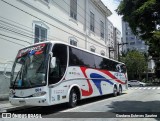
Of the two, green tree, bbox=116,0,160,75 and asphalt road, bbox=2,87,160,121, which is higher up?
green tree, bbox=116,0,160,75

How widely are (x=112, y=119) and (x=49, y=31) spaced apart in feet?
45.3

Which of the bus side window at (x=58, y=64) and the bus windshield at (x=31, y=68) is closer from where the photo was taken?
the bus windshield at (x=31, y=68)

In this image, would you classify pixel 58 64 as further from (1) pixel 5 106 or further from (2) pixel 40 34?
(2) pixel 40 34

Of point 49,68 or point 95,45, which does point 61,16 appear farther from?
point 49,68

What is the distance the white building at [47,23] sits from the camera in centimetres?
1769

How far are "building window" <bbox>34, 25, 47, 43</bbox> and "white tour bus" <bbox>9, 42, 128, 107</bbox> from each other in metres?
6.05

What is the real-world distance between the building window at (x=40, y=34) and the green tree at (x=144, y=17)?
9093 millimetres

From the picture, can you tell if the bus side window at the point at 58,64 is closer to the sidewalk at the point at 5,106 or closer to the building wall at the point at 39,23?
the sidewalk at the point at 5,106

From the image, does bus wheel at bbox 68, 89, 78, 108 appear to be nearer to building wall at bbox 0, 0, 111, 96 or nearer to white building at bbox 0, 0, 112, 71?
building wall at bbox 0, 0, 111, 96

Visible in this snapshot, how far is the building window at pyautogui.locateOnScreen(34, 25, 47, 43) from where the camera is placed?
20.9 meters

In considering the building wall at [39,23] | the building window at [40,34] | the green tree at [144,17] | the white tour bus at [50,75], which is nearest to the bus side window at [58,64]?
the white tour bus at [50,75]

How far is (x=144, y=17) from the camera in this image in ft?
40.1

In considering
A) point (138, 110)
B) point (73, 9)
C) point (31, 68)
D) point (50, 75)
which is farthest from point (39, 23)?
point (138, 110)

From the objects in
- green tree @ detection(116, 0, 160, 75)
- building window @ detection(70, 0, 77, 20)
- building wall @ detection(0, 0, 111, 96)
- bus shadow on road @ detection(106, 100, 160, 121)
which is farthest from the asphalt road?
building window @ detection(70, 0, 77, 20)
